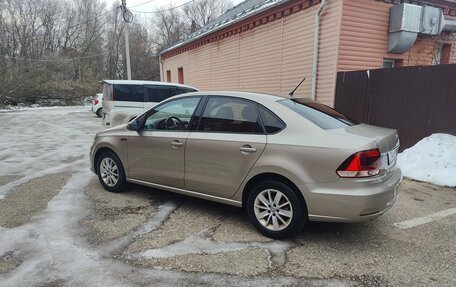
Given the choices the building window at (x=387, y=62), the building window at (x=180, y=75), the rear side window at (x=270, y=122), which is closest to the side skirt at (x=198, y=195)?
the rear side window at (x=270, y=122)

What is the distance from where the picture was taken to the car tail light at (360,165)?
10.1 ft

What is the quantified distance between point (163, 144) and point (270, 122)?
59.8 inches

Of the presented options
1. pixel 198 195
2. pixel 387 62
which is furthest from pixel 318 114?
pixel 387 62

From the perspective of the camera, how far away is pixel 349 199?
3.09 m

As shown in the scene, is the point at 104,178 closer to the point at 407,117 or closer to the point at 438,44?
the point at 407,117

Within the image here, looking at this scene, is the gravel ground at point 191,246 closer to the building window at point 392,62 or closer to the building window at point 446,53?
the building window at point 392,62

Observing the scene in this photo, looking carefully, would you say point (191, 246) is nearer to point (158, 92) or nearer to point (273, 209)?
point (273, 209)

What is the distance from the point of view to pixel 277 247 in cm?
340

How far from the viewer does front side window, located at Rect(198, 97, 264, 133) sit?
373 cm

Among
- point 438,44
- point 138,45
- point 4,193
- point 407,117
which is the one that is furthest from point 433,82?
point 138,45

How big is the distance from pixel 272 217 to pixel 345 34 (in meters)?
6.25

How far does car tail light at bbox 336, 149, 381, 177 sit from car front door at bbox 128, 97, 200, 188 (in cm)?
194

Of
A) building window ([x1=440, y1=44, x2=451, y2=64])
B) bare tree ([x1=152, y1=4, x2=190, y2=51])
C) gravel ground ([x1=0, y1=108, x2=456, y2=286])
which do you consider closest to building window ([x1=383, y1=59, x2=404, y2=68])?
building window ([x1=440, y1=44, x2=451, y2=64])

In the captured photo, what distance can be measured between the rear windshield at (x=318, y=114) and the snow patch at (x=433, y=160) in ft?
9.43
